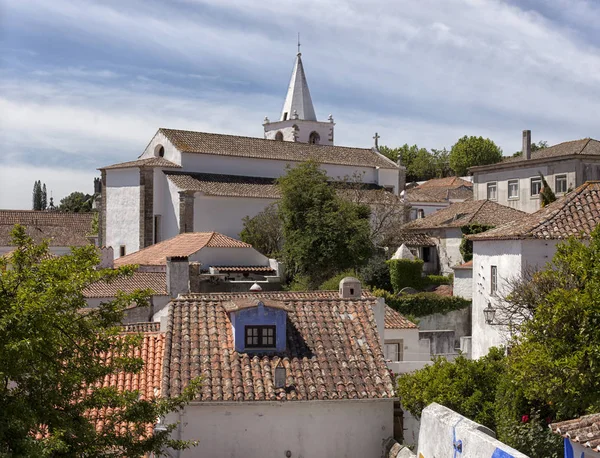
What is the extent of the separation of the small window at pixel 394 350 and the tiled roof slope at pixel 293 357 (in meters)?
7.85

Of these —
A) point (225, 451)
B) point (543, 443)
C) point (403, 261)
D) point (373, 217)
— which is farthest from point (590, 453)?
point (373, 217)

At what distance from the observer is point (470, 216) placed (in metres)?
44.9

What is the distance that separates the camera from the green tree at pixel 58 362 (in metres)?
9.20

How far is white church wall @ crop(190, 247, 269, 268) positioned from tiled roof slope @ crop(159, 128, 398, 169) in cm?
1188

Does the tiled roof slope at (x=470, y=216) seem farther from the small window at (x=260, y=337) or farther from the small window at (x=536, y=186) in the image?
the small window at (x=260, y=337)

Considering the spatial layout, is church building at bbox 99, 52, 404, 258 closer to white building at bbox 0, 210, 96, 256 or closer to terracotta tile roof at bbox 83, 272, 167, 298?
white building at bbox 0, 210, 96, 256

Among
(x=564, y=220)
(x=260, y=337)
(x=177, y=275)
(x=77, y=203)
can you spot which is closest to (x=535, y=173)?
(x=564, y=220)

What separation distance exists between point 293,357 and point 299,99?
5757 centimetres

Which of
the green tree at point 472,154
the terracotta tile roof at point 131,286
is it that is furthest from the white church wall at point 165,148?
the green tree at point 472,154

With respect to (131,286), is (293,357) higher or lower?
lower

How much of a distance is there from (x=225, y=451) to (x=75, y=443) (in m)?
5.07

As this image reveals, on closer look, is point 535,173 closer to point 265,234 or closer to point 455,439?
point 265,234

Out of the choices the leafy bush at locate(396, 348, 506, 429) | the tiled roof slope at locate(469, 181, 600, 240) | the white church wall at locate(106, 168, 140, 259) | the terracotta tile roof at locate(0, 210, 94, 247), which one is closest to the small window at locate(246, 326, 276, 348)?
the leafy bush at locate(396, 348, 506, 429)

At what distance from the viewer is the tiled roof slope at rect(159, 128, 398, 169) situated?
54406 mm
